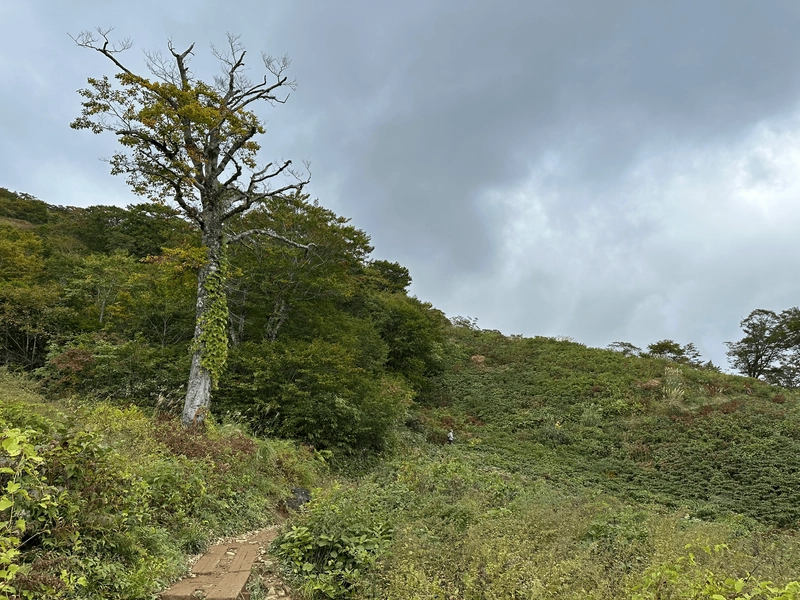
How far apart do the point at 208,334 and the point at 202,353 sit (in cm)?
41

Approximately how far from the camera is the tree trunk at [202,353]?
885 centimetres

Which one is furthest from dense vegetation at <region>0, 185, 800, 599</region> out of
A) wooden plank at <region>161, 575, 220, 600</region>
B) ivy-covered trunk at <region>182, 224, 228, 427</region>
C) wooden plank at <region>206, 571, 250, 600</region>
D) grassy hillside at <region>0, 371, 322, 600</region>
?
ivy-covered trunk at <region>182, 224, 228, 427</region>

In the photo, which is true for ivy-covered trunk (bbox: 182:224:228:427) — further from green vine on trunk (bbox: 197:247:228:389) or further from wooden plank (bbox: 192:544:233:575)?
wooden plank (bbox: 192:544:233:575)

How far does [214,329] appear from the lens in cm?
941

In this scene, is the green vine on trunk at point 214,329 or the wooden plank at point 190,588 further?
the green vine on trunk at point 214,329

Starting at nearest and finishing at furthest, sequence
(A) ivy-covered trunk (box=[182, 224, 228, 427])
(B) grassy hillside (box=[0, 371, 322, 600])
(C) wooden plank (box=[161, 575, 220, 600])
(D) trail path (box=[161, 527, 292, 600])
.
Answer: (B) grassy hillside (box=[0, 371, 322, 600]) < (C) wooden plank (box=[161, 575, 220, 600]) < (D) trail path (box=[161, 527, 292, 600]) < (A) ivy-covered trunk (box=[182, 224, 228, 427])

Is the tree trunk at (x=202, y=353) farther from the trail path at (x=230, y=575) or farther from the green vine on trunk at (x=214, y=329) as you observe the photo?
the trail path at (x=230, y=575)

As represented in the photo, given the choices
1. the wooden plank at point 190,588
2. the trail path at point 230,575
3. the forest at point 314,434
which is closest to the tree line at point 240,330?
the forest at point 314,434

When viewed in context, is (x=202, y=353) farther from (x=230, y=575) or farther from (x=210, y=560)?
(x=230, y=575)

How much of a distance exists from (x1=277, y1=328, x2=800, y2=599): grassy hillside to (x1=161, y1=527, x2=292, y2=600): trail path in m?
0.25

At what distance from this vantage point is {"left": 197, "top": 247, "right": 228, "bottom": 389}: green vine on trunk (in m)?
9.27

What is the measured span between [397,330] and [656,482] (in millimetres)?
13048

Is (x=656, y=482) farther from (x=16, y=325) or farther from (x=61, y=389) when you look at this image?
(x=16, y=325)

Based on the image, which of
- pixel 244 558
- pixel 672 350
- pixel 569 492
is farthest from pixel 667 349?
pixel 244 558
